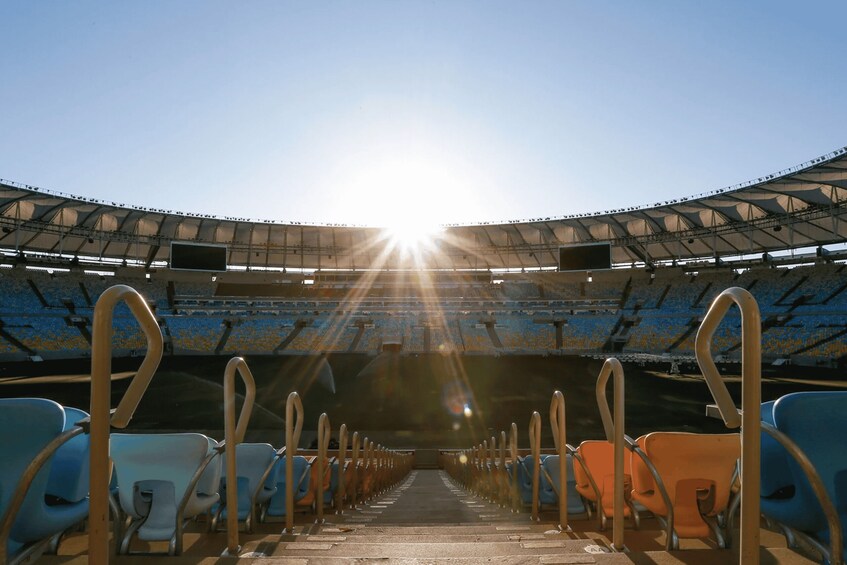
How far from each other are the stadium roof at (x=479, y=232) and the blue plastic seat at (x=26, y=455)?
30989 millimetres

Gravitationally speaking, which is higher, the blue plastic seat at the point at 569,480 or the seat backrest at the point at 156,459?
the seat backrest at the point at 156,459

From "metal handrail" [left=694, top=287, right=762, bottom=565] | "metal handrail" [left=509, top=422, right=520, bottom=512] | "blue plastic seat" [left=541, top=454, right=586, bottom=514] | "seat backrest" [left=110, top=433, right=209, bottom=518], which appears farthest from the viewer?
"metal handrail" [left=509, top=422, right=520, bottom=512]

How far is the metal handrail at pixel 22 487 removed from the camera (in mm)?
1903

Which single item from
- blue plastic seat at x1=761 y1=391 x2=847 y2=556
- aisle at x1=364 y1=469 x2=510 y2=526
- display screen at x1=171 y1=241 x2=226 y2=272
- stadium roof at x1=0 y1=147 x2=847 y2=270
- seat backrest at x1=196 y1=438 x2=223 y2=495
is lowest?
aisle at x1=364 y1=469 x2=510 y2=526

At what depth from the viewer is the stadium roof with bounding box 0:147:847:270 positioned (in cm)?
3130

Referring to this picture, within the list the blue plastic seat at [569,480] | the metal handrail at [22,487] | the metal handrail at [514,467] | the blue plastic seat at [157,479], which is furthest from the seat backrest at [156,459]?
the metal handrail at [514,467]

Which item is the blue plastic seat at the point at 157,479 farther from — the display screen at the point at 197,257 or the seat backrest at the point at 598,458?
the display screen at the point at 197,257

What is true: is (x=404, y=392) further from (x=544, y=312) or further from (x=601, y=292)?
(x=601, y=292)

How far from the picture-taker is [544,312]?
43312 mm

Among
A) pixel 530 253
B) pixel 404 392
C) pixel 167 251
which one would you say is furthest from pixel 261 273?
pixel 404 392

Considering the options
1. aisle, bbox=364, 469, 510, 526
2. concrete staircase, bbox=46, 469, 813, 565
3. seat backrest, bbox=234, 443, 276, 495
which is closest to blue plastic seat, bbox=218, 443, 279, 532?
seat backrest, bbox=234, 443, 276, 495

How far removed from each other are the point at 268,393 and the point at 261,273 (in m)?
27.9

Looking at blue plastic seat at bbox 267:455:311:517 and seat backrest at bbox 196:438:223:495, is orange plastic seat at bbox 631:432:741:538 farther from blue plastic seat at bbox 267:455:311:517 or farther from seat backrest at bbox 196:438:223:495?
blue plastic seat at bbox 267:455:311:517

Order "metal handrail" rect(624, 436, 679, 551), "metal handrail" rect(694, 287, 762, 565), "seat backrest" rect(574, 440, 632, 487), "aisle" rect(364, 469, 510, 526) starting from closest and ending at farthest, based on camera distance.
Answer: "metal handrail" rect(694, 287, 762, 565) → "metal handrail" rect(624, 436, 679, 551) → "seat backrest" rect(574, 440, 632, 487) → "aisle" rect(364, 469, 510, 526)
